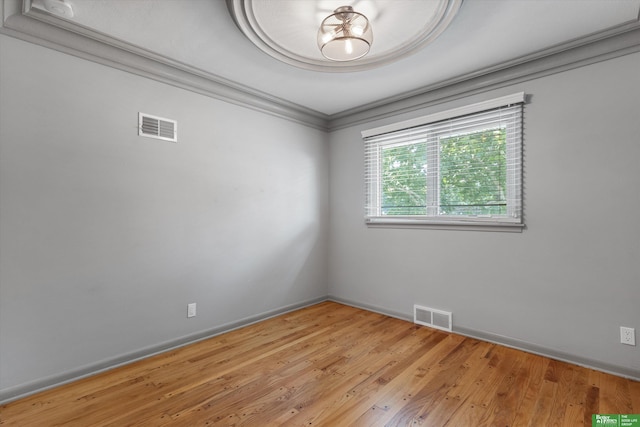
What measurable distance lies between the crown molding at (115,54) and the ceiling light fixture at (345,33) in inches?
52.3

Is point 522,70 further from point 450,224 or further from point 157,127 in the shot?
point 157,127

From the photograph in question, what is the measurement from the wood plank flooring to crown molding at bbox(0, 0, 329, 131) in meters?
2.39

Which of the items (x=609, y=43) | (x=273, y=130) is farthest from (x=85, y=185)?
(x=609, y=43)

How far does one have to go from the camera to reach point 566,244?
8.25ft

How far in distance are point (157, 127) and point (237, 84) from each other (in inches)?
36.2

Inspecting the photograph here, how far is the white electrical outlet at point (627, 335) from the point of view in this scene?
88.1 inches

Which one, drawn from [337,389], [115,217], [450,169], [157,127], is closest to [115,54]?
[157,127]

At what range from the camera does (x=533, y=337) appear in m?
2.66

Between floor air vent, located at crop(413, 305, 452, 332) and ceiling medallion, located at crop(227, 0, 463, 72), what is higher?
ceiling medallion, located at crop(227, 0, 463, 72)

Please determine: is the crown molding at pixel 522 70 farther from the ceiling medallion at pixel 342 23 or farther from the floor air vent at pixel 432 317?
the floor air vent at pixel 432 317

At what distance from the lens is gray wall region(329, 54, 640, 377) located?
2283 millimetres

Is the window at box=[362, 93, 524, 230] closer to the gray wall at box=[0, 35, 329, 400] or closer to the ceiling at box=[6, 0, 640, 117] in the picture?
the ceiling at box=[6, 0, 640, 117]

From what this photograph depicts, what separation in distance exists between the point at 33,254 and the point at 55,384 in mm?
918

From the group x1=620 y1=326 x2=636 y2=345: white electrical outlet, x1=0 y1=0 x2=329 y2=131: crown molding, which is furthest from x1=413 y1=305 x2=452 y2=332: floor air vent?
x1=0 y1=0 x2=329 y2=131: crown molding
